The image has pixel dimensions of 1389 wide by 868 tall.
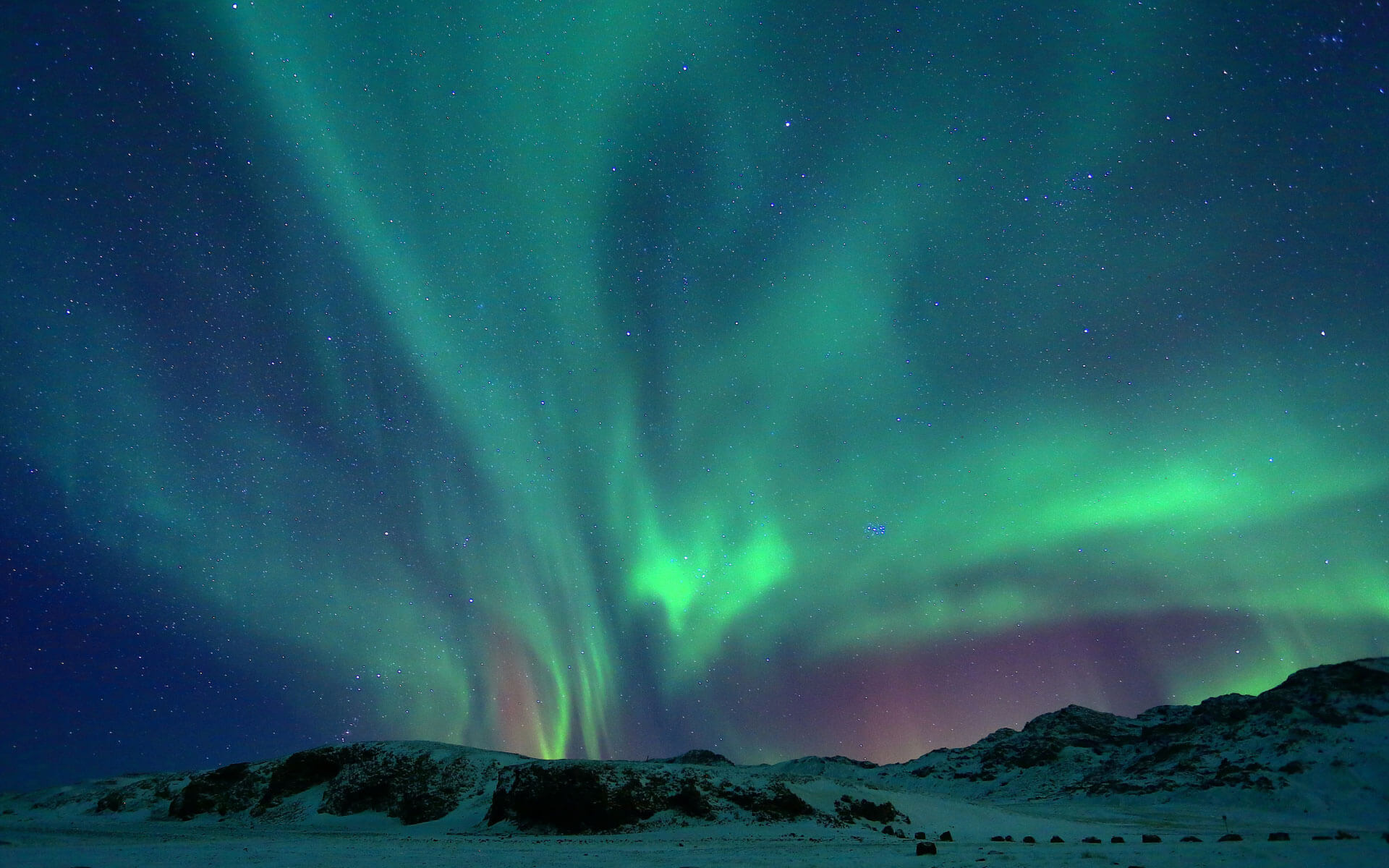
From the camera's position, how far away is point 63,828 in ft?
135

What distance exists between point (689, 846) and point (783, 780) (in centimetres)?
1902

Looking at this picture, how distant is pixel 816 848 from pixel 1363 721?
8521cm

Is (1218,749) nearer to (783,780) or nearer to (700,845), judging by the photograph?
(783,780)

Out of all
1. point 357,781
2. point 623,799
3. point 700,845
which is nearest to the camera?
point 700,845

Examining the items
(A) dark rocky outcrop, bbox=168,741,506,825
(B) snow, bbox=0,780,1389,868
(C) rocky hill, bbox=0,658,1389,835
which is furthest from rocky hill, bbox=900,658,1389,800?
(A) dark rocky outcrop, bbox=168,741,506,825

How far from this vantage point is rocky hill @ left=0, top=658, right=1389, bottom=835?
3997 centimetres

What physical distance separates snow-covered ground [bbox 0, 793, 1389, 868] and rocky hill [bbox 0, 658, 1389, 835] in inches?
88.6

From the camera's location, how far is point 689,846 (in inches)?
1088

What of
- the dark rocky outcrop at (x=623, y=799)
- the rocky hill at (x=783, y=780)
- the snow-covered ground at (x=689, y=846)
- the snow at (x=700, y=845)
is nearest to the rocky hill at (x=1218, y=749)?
the rocky hill at (x=783, y=780)

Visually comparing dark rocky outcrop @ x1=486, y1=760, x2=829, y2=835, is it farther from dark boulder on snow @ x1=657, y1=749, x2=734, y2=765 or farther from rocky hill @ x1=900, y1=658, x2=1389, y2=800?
dark boulder on snow @ x1=657, y1=749, x2=734, y2=765

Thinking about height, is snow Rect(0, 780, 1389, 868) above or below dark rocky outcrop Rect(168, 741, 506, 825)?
below

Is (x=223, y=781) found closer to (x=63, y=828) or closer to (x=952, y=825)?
(x=63, y=828)

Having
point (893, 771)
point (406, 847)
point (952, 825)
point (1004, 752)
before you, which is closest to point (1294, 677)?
point (1004, 752)

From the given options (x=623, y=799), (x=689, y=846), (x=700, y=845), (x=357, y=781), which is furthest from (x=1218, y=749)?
(x=357, y=781)
